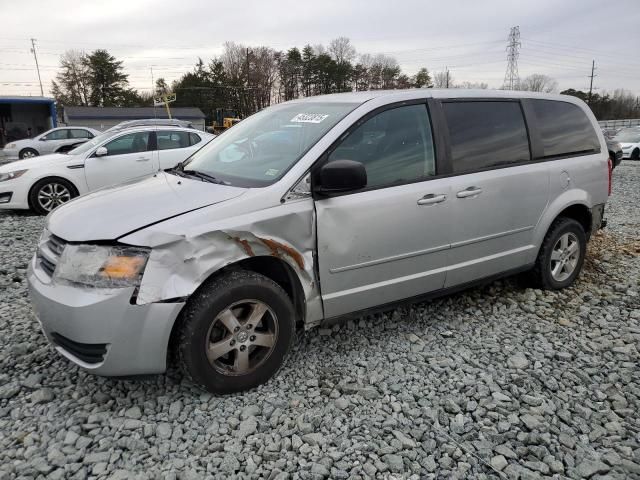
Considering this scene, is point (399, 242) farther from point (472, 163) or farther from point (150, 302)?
point (150, 302)

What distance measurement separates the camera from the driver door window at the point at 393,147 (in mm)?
3100

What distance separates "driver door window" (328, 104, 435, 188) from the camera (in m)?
3.10

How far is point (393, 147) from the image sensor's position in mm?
3250

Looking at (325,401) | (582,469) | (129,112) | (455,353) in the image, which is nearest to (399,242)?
(455,353)

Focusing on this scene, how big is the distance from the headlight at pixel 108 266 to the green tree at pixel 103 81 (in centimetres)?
7137

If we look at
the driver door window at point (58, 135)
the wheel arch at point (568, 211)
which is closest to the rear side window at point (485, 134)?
the wheel arch at point (568, 211)

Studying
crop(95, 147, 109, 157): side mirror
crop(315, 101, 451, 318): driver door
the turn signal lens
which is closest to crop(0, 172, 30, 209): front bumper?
crop(95, 147, 109, 157): side mirror

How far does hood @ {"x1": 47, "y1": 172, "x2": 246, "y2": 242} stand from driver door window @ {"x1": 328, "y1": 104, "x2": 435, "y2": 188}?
818mm

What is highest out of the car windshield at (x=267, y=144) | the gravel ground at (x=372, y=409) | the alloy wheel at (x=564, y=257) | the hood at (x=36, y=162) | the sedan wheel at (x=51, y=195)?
the car windshield at (x=267, y=144)

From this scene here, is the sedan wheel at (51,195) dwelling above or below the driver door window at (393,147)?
below

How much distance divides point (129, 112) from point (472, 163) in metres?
57.5

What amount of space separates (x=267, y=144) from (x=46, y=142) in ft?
63.5

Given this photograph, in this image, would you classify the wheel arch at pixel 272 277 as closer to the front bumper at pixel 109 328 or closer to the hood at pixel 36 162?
the front bumper at pixel 109 328

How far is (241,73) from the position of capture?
6531cm
